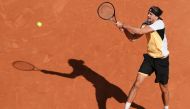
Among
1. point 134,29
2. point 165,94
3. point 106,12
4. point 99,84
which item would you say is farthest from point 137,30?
A: point 99,84

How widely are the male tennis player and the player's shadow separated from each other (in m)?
0.77

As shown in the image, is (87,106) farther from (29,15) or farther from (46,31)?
(29,15)

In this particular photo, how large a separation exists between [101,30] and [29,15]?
174 centimetres

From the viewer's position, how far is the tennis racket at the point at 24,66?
28.6 feet

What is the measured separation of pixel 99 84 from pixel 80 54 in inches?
39.0

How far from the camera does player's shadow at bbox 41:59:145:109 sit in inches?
326

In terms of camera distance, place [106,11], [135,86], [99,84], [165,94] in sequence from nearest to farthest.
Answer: [135,86] < [165,94] < [106,11] < [99,84]

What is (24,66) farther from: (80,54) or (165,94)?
(165,94)

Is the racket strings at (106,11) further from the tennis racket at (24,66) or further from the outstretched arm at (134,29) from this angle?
the tennis racket at (24,66)

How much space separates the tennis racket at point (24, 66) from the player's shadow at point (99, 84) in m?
0.24

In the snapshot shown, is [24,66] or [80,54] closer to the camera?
[24,66]

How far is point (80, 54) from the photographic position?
9.26 m

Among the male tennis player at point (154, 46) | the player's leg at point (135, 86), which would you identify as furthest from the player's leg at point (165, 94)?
the player's leg at point (135, 86)

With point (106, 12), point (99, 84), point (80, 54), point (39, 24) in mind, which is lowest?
point (99, 84)
